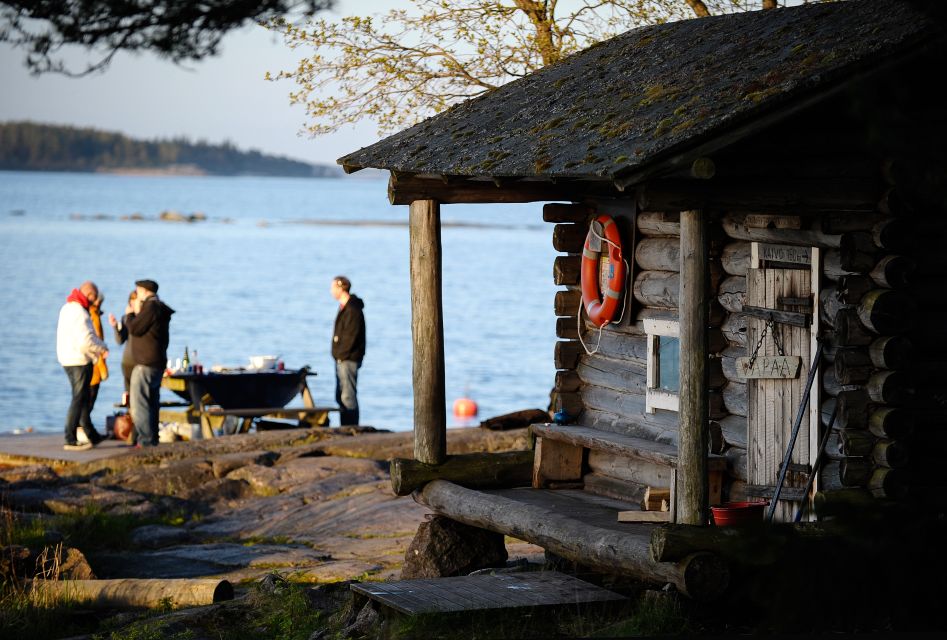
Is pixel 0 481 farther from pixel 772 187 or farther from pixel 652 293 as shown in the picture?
pixel 772 187

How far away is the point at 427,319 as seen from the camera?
1059cm

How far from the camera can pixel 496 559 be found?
35.3 ft

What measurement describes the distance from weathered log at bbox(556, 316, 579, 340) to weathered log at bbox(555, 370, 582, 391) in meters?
0.30

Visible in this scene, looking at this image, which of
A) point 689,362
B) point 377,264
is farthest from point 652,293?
point 377,264

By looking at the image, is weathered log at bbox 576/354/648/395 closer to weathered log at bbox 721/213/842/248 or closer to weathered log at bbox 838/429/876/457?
weathered log at bbox 721/213/842/248

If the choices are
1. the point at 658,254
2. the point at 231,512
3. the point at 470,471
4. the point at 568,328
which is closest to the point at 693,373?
the point at 658,254

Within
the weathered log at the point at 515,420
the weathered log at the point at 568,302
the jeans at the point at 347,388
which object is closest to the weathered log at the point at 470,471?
the weathered log at the point at 568,302

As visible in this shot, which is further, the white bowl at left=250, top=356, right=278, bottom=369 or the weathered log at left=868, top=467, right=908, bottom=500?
the white bowl at left=250, top=356, right=278, bottom=369

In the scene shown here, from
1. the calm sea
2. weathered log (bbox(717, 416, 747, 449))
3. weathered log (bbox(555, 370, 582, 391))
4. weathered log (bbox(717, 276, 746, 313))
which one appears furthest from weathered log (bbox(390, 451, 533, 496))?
the calm sea

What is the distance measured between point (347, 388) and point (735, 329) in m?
10.2

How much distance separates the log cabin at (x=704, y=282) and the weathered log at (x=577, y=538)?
2 centimetres

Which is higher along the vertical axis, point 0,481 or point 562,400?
point 562,400

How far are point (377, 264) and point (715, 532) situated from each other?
72.5 meters

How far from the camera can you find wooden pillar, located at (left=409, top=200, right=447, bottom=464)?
10.5 metres
